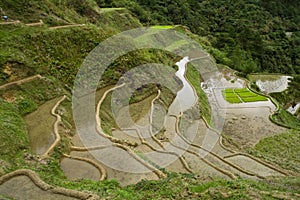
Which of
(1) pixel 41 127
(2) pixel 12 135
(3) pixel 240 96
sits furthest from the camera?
(3) pixel 240 96

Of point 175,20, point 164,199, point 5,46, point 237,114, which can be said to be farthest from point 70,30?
point 175,20

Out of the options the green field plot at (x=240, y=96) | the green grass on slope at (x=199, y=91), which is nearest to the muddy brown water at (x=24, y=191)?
the green grass on slope at (x=199, y=91)

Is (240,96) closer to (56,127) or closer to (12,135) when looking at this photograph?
(56,127)

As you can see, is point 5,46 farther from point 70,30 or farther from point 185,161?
point 185,161

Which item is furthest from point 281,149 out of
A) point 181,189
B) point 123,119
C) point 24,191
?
point 24,191

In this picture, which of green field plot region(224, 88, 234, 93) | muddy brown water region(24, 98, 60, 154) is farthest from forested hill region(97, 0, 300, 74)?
muddy brown water region(24, 98, 60, 154)

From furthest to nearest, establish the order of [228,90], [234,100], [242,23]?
[242,23], [228,90], [234,100]

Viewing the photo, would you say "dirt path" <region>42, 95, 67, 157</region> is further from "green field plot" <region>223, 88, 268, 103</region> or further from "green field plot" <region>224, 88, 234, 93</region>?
"green field plot" <region>224, 88, 234, 93</region>
